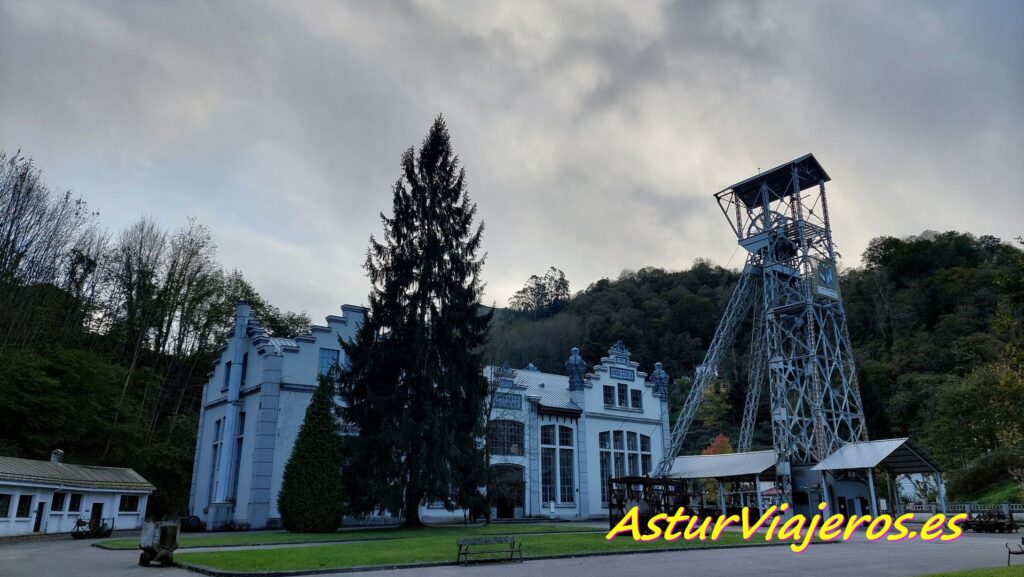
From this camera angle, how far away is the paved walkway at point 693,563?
1319 cm

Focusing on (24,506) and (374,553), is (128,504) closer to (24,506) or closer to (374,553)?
(24,506)

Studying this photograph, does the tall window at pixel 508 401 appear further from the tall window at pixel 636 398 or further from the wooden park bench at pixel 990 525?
the wooden park bench at pixel 990 525

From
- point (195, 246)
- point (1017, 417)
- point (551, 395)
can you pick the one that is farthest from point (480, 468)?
point (195, 246)

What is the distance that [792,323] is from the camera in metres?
41.1

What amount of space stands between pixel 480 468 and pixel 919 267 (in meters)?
65.0

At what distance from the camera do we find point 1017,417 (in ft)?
97.2

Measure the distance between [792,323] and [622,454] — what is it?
1322 cm

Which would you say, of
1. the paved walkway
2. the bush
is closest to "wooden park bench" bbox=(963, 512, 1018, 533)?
the paved walkway

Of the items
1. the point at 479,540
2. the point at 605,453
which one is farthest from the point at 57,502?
the point at 605,453

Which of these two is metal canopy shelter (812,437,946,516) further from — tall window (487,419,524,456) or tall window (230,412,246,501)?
tall window (230,412,246,501)

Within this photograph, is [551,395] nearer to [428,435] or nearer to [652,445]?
[652,445]

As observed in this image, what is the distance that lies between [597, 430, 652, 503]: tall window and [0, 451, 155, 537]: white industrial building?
25217 millimetres

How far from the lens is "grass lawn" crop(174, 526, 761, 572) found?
1423 centimetres

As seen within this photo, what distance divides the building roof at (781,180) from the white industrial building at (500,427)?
13012 millimetres
